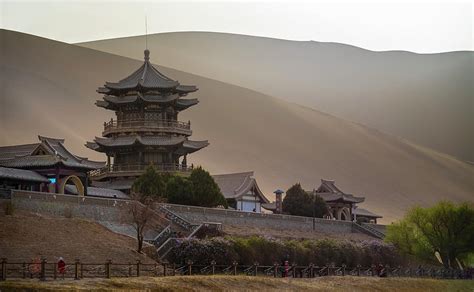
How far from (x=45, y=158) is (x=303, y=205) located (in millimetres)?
24297

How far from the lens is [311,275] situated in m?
51.1

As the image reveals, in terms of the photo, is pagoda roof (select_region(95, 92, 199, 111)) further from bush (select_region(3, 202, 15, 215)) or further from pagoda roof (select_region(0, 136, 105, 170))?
bush (select_region(3, 202, 15, 215))

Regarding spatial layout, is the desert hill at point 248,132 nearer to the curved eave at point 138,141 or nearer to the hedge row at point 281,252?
the curved eave at point 138,141

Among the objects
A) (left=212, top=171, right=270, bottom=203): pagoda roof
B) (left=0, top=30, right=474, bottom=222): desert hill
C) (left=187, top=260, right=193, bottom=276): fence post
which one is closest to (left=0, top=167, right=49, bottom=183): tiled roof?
(left=187, top=260, right=193, bottom=276): fence post

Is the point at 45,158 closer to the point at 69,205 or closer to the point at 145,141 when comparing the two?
the point at 69,205

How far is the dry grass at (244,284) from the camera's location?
3467 centimetres

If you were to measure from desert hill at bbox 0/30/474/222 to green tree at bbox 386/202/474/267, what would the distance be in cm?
6379

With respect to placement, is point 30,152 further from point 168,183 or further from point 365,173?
point 365,173

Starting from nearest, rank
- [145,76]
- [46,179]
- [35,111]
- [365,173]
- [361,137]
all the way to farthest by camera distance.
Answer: [46,179]
[145,76]
[35,111]
[365,173]
[361,137]

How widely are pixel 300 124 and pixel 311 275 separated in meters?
123

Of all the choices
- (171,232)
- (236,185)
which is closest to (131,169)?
(236,185)

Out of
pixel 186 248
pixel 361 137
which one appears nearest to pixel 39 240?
pixel 186 248

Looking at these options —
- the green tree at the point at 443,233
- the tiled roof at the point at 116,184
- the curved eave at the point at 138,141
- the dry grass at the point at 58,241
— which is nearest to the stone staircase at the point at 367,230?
the green tree at the point at 443,233

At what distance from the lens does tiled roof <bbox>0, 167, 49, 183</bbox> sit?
197 ft
